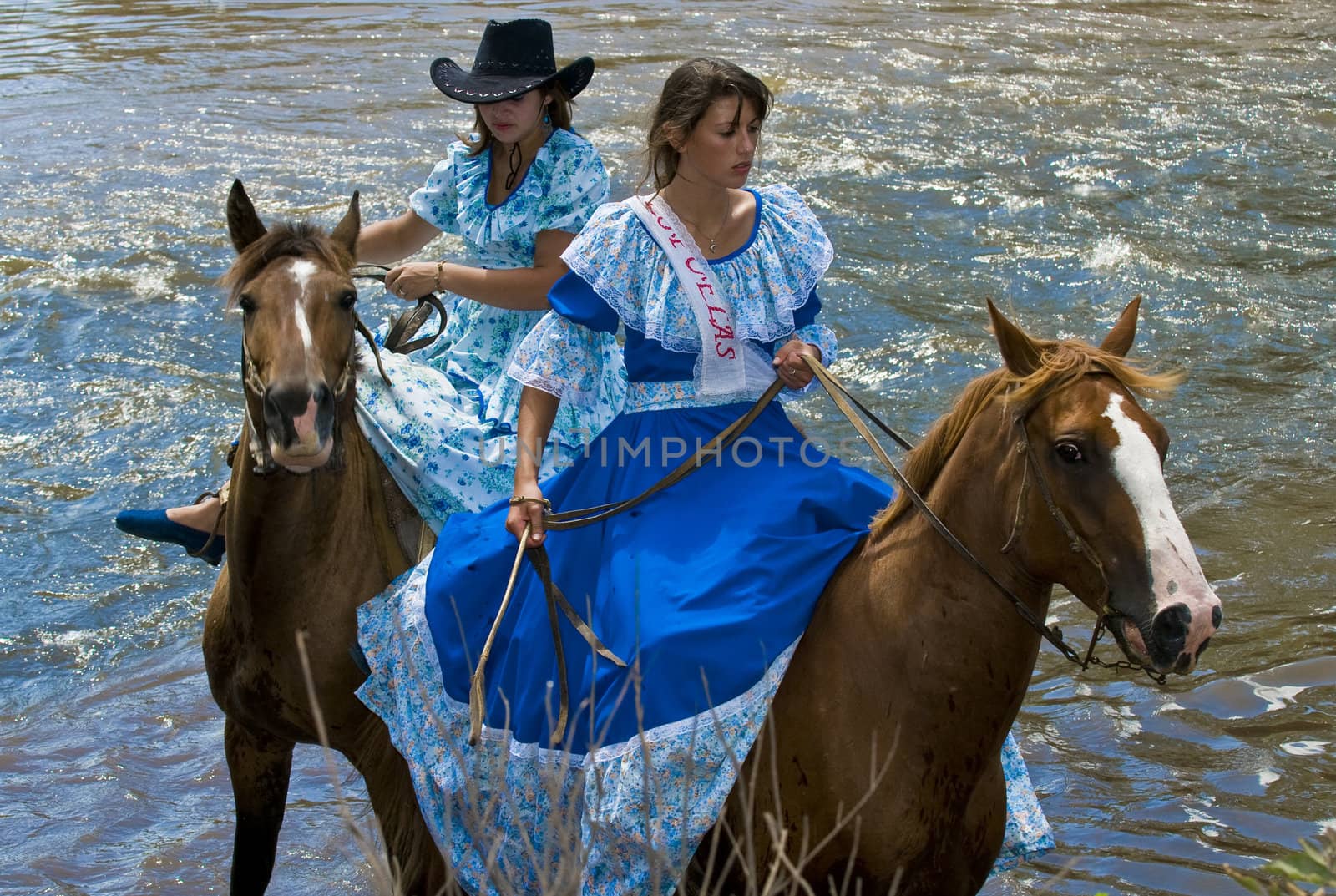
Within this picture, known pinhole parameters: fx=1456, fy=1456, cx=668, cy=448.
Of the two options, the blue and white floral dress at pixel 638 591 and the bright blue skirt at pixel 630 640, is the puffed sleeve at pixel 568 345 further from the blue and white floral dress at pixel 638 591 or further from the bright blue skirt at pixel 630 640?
the bright blue skirt at pixel 630 640

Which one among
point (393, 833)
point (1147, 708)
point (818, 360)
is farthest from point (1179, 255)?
point (393, 833)

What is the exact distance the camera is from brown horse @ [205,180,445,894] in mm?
3246

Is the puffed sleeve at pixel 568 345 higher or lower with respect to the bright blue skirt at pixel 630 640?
higher

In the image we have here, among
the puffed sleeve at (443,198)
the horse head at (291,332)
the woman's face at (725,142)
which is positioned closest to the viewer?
the horse head at (291,332)

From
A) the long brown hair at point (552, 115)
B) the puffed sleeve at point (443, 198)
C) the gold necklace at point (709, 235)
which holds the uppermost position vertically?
the long brown hair at point (552, 115)

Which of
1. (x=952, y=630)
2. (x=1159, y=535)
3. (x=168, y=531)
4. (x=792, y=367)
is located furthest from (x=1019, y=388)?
(x=168, y=531)

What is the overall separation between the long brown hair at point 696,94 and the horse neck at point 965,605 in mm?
1069

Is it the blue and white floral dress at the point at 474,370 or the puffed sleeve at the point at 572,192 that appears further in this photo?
the puffed sleeve at the point at 572,192

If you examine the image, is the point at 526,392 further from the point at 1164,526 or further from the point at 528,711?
the point at 1164,526

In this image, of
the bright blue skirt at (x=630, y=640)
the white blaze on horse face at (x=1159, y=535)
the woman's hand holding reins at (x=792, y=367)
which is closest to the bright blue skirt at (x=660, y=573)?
the bright blue skirt at (x=630, y=640)

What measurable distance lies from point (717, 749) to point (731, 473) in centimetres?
72

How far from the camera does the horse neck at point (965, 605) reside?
3086 mm

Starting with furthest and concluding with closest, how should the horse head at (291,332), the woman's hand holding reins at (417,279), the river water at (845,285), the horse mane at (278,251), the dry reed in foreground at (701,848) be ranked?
the river water at (845,285), the woman's hand holding reins at (417,279), the horse mane at (278,251), the horse head at (291,332), the dry reed in foreground at (701,848)

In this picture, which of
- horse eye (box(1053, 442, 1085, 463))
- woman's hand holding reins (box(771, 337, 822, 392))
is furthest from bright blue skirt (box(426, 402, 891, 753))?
horse eye (box(1053, 442, 1085, 463))
